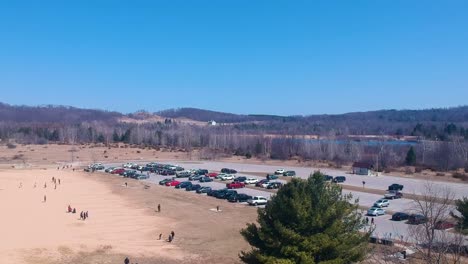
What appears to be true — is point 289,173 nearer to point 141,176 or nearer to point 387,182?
point 387,182

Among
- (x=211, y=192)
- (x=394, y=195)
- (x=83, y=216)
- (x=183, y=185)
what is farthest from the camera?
(x=183, y=185)

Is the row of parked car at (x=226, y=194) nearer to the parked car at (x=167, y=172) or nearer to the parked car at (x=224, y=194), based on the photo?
the parked car at (x=224, y=194)

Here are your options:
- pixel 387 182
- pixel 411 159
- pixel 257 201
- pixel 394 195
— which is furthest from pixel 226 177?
pixel 411 159

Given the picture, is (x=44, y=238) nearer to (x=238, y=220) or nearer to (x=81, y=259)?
(x=81, y=259)

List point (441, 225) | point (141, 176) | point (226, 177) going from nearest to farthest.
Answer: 1. point (441, 225)
2. point (226, 177)
3. point (141, 176)

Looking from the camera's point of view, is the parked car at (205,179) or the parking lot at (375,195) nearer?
the parking lot at (375,195)

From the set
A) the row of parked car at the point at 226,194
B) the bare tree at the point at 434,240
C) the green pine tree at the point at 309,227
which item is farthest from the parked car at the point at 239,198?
the green pine tree at the point at 309,227

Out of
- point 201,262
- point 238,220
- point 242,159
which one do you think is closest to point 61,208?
point 238,220

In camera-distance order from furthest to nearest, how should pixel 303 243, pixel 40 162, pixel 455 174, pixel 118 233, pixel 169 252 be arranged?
pixel 40 162
pixel 455 174
pixel 118 233
pixel 169 252
pixel 303 243

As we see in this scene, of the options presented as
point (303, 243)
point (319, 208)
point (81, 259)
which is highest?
point (319, 208)
